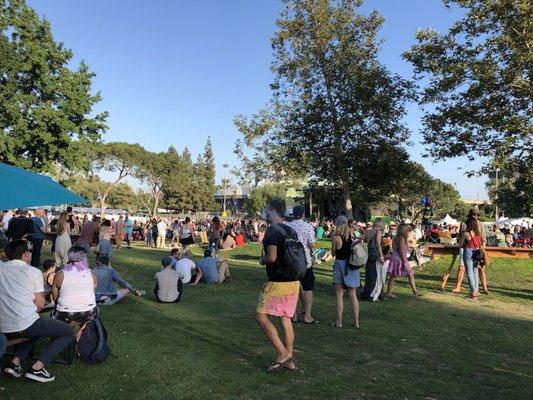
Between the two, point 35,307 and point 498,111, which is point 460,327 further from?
point 498,111

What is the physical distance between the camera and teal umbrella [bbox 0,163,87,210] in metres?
4.54

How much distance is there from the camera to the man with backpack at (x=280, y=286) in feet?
16.2

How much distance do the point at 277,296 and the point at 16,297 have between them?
2.39 m

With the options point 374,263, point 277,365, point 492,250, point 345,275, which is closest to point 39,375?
point 277,365

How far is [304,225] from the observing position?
7.36 m

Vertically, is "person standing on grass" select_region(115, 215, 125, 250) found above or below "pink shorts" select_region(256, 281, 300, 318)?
above

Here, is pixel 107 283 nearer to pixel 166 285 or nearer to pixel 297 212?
pixel 166 285

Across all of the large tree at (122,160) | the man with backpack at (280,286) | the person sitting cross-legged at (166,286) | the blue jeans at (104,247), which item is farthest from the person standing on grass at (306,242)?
the large tree at (122,160)

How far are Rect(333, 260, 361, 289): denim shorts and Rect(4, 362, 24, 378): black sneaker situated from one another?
429cm

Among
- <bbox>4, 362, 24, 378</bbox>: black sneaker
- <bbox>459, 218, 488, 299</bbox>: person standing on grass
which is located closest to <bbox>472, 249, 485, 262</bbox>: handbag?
<bbox>459, 218, 488, 299</bbox>: person standing on grass

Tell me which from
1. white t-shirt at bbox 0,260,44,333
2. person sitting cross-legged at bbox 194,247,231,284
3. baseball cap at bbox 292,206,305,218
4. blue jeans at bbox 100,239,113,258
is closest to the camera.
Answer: white t-shirt at bbox 0,260,44,333

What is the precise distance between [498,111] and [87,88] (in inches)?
620

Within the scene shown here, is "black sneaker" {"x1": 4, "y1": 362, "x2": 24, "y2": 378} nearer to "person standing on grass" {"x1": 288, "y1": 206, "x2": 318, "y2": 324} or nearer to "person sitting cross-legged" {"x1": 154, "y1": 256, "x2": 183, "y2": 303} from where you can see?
"person standing on grass" {"x1": 288, "y1": 206, "x2": 318, "y2": 324}

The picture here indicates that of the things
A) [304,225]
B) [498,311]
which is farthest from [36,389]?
[498,311]
